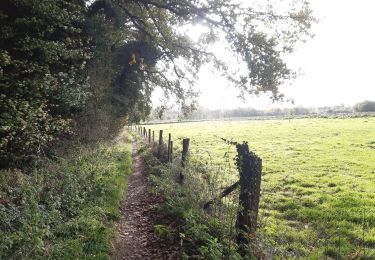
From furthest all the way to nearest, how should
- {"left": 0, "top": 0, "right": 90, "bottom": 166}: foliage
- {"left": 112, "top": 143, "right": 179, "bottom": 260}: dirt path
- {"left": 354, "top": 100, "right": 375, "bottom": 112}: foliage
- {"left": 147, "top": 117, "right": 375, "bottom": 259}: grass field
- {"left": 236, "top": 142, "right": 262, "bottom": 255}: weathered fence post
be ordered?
{"left": 354, "top": 100, "right": 375, "bottom": 112}: foliage < {"left": 0, "top": 0, "right": 90, "bottom": 166}: foliage < {"left": 147, "top": 117, "right": 375, "bottom": 259}: grass field < {"left": 112, "top": 143, "right": 179, "bottom": 260}: dirt path < {"left": 236, "top": 142, "right": 262, "bottom": 255}: weathered fence post

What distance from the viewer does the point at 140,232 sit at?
29.1 feet

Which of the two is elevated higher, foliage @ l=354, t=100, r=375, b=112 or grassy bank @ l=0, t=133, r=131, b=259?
foliage @ l=354, t=100, r=375, b=112

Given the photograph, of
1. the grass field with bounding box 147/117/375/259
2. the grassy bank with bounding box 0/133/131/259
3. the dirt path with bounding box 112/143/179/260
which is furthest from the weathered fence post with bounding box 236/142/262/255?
the grassy bank with bounding box 0/133/131/259

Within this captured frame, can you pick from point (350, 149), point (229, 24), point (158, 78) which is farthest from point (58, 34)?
point (350, 149)

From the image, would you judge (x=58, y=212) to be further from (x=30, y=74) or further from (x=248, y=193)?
(x=30, y=74)

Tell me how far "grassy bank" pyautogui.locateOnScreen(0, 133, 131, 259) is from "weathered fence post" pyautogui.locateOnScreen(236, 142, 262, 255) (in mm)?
2876

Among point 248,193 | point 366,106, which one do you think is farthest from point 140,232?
point 366,106

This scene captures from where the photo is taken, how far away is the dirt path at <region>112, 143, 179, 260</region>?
745cm

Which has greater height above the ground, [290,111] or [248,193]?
[290,111]

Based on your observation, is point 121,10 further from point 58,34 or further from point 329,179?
point 329,179

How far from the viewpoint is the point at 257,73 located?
51.8 feet

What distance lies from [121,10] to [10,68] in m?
8.87

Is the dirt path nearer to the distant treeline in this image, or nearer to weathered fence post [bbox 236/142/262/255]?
weathered fence post [bbox 236/142/262/255]

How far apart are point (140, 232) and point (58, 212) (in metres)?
2.29
